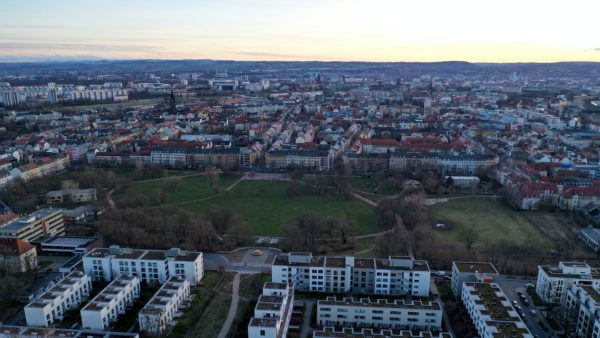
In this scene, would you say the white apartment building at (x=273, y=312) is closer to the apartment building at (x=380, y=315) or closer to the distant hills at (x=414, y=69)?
the apartment building at (x=380, y=315)

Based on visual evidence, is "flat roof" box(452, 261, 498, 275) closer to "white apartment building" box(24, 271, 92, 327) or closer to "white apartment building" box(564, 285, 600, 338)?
"white apartment building" box(564, 285, 600, 338)

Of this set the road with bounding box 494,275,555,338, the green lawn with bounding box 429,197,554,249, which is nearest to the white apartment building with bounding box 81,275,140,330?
the green lawn with bounding box 429,197,554,249

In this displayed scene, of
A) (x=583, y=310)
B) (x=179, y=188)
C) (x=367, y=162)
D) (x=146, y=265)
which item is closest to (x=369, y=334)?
(x=583, y=310)

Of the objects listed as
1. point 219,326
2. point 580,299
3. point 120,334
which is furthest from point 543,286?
point 120,334

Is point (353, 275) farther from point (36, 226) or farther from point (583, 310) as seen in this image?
point (36, 226)

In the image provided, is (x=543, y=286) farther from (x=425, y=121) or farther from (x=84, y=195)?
(x=425, y=121)

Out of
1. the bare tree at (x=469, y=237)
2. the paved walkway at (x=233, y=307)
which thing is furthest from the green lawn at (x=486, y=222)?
the paved walkway at (x=233, y=307)
